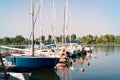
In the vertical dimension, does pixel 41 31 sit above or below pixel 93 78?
above

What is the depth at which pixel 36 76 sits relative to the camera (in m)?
31.8

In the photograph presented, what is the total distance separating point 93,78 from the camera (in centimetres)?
3012

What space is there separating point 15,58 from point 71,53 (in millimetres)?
26906

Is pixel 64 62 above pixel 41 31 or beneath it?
beneath

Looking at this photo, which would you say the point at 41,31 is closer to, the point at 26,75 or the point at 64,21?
the point at 64,21

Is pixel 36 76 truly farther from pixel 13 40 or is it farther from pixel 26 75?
pixel 13 40

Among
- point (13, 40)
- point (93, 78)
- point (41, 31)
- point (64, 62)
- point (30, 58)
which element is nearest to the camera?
point (93, 78)

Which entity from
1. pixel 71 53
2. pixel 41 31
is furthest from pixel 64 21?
pixel 41 31

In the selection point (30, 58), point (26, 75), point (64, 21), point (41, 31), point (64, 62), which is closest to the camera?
point (26, 75)

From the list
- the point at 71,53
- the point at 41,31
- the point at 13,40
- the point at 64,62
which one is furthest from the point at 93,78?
the point at 13,40

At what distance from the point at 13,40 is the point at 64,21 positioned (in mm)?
111809

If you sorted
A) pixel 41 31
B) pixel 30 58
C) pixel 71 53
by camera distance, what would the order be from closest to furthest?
pixel 30 58 < pixel 41 31 < pixel 71 53

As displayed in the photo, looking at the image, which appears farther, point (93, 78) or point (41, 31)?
point (41, 31)

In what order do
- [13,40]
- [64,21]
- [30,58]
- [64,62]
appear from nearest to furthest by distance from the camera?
[30,58]
[64,62]
[64,21]
[13,40]
